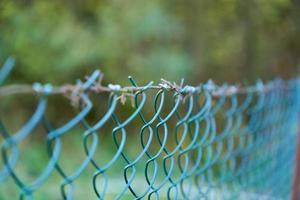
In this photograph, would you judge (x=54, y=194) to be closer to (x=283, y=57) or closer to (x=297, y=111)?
(x=297, y=111)

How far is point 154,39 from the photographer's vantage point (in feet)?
14.1

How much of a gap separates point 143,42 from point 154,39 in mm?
101

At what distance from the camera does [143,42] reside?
14.1 ft

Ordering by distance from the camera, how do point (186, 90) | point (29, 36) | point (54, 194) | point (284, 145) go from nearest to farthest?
point (186, 90) → point (284, 145) → point (54, 194) → point (29, 36)

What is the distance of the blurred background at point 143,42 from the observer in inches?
162

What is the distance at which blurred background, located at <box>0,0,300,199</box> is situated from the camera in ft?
13.5

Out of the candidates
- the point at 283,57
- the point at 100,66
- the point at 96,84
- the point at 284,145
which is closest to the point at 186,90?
the point at 96,84

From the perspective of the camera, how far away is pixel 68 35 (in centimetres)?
414

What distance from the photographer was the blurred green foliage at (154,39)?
414cm

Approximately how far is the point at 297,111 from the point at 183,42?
2.28m

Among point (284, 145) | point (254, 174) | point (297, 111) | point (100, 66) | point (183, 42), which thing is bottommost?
point (254, 174)

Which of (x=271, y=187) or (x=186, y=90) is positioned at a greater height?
(x=271, y=187)

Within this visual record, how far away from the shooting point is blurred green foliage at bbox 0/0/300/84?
414 cm

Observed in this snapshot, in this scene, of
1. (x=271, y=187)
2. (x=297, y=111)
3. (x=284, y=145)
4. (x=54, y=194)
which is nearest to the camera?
(x=271, y=187)
